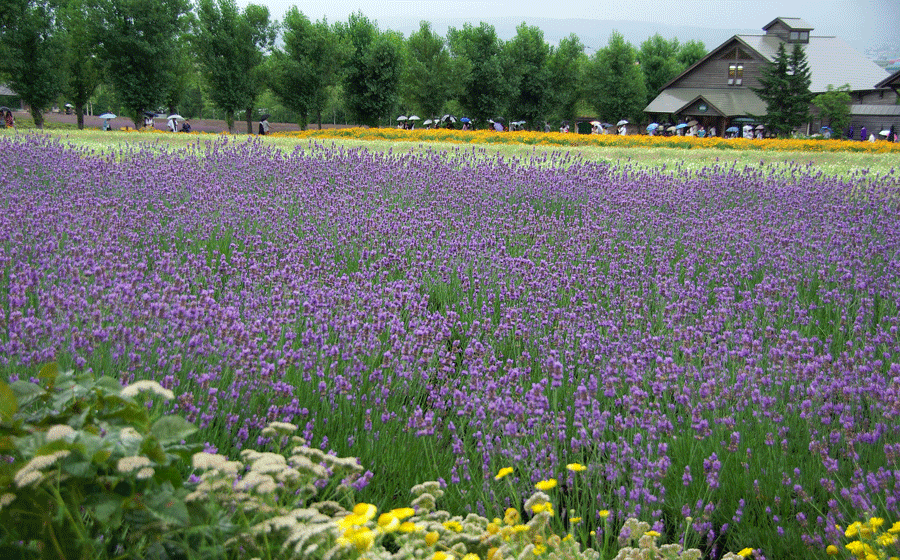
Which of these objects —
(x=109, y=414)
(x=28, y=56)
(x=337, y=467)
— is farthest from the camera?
(x=28, y=56)

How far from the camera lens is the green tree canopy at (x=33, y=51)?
105 feet

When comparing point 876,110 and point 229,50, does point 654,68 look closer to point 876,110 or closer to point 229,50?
point 876,110

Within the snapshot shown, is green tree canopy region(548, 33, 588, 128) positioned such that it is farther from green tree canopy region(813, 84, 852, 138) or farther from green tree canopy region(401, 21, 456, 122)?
green tree canopy region(813, 84, 852, 138)

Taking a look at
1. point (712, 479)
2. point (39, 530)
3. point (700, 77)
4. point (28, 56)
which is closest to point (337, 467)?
point (39, 530)

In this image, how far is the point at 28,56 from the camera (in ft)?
108

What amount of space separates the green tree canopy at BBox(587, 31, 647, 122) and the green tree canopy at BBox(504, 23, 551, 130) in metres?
4.06

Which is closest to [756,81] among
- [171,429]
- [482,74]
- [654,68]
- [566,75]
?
[566,75]

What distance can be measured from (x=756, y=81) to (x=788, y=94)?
10.7 meters

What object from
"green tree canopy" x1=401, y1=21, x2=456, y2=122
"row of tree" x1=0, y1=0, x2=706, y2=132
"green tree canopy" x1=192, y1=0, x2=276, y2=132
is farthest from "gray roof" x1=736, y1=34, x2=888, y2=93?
"green tree canopy" x1=192, y1=0, x2=276, y2=132

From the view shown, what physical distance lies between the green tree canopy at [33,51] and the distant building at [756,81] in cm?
3446

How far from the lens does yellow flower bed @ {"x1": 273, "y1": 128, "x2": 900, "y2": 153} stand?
2061 centimetres

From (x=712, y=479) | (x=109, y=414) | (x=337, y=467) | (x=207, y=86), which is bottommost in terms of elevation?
(x=712, y=479)

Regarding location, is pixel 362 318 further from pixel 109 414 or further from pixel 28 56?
pixel 28 56

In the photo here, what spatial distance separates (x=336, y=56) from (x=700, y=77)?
24.8 m
